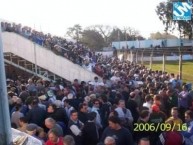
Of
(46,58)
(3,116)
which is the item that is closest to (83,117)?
(3,116)

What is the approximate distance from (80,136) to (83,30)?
81.9m

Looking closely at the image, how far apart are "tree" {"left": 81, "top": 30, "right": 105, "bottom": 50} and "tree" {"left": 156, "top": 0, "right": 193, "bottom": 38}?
66.0ft

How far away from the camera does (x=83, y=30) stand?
8862cm

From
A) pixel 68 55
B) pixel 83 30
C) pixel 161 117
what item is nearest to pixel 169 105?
pixel 161 117

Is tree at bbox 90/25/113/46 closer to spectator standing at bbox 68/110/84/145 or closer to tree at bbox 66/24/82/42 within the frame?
tree at bbox 66/24/82/42

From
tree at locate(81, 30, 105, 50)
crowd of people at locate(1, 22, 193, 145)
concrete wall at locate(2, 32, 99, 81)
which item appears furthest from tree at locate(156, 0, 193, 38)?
crowd of people at locate(1, 22, 193, 145)

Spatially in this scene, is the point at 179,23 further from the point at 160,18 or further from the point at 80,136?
the point at 80,136

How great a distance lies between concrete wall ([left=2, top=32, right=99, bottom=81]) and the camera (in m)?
25.5

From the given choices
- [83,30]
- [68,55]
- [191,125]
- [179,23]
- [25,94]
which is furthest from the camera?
[83,30]

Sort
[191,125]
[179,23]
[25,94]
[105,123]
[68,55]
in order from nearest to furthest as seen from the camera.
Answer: [191,125] < [105,123] < [25,94] < [68,55] < [179,23]

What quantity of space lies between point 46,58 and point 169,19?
4201 centimetres

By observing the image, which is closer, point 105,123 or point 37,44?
point 105,123

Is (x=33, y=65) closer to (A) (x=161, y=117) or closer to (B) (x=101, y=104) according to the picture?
(B) (x=101, y=104)

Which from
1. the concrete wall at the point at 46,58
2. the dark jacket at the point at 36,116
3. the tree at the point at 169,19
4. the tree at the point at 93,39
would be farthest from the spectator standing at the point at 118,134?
the tree at the point at 93,39
